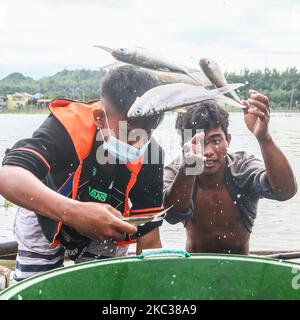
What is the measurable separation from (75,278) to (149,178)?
1.12m

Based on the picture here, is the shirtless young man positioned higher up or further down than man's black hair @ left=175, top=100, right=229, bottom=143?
further down

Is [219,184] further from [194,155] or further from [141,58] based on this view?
[141,58]

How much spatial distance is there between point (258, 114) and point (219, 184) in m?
0.72

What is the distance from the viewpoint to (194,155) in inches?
123

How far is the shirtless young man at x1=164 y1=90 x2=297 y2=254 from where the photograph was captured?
3.29 m

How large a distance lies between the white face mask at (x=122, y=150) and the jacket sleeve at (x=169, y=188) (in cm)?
53

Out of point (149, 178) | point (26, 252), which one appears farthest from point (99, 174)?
point (26, 252)

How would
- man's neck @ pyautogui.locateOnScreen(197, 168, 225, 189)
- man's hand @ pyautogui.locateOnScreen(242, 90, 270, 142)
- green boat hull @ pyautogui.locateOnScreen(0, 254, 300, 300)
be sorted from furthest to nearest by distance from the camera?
1. man's neck @ pyautogui.locateOnScreen(197, 168, 225, 189)
2. man's hand @ pyautogui.locateOnScreen(242, 90, 270, 142)
3. green boat hull @ pyautogui.locateOnScreen(0, 254, 300, 300)

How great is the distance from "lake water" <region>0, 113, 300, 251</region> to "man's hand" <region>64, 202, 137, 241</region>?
881mm

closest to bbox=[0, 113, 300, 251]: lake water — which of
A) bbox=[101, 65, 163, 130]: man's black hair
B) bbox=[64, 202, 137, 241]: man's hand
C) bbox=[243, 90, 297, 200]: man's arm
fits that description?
bbox=[243, 90, 297, 200]: man's arm

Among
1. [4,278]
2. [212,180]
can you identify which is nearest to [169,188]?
[212,180]

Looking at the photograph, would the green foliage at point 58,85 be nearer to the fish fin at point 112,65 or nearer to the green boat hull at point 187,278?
the fish fin at point 112,65

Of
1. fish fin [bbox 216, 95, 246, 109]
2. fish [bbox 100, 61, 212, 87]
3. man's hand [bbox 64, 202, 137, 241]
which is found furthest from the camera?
fish fin [bbox 216, 95, 246, 109]

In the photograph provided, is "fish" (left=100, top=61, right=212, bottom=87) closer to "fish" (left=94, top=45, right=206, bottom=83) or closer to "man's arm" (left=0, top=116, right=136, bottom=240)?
"fish" (left=94, top=45, right=206, bottom=83)
